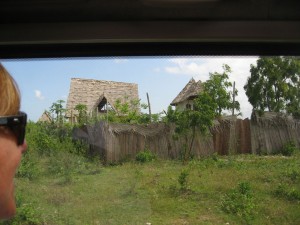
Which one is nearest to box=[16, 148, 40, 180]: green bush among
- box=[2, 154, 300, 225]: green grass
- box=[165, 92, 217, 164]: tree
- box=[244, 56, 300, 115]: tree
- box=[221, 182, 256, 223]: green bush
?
box=[2, 154, 300, 225]: green grass

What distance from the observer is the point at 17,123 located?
3.03 feet

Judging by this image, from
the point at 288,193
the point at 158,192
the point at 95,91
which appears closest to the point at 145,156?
the point at 158,192

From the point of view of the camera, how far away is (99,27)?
5.27 feet

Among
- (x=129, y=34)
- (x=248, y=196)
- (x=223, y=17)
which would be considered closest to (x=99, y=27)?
(x=129, y=34)

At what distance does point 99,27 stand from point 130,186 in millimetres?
878

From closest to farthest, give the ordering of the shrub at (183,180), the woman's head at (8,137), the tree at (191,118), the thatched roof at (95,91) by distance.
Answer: the woman's head at (8,137)
the thatched roof at (95,91)
the shrub at (183,180)
the tree at (191,118)

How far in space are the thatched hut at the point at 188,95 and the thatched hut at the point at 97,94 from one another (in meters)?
0.21

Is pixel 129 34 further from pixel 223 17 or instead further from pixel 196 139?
pixel 196 139

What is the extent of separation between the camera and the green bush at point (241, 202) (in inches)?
75.3

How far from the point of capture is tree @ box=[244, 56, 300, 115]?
178 centimetres

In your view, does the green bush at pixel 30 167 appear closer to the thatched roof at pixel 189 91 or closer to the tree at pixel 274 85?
the thatched roof at pixel 189 91

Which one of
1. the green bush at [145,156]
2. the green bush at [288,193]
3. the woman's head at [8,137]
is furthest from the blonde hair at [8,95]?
the green bush at [288,193]

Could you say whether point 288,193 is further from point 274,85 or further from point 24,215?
point 24,215

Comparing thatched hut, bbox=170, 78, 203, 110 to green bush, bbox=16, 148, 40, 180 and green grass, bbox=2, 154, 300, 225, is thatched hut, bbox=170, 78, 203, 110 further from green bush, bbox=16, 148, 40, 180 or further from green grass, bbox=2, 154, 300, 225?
green bush, bbox=16, 148, 40, 180
